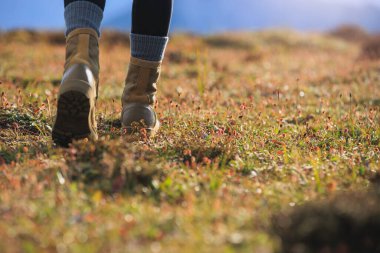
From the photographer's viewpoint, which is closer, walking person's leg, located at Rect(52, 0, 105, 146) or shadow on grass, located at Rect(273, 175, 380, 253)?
shadow on grass, located at Rect(273, 175, 380, 253)

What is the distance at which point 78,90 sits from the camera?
3004 millimetres

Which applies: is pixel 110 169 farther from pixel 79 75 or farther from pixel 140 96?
pixel 140 96

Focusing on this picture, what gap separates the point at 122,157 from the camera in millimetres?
2754

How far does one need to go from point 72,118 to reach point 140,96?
0.90 m

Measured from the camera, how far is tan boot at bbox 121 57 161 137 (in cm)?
375

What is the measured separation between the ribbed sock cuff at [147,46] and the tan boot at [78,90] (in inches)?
16.7

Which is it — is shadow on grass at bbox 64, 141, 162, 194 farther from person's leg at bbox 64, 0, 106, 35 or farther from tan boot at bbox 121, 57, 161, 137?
person's leg at bbox 64, 0, 106, 35

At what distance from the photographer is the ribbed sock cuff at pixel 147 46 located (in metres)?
3.68

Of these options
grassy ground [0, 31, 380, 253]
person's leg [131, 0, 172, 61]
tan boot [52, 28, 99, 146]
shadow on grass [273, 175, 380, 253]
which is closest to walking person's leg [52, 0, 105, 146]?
tan boot [52, 28, 99, 146]

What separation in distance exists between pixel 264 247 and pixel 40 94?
4488mm

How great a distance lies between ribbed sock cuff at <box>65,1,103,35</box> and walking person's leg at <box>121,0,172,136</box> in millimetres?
383

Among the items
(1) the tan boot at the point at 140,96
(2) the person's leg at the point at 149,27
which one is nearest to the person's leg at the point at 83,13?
(2) the person's leg at the point at 149,27

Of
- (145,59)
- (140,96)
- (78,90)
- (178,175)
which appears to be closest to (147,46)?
(145,59)

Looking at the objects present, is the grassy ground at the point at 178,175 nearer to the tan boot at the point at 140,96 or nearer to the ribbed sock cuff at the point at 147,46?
the tan boot at the point at 140,96
